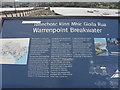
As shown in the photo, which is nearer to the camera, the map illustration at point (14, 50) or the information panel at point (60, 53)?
the information panel at point (60, 53)

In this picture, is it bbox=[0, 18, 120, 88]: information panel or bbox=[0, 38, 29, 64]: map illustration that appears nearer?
bbox=[0, 18, 120, 88]: information panel

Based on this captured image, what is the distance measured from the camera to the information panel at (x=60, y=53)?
Answer: 287 centimetres

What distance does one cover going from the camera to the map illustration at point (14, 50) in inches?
118

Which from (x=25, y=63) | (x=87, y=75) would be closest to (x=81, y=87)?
(x=87, y=75)

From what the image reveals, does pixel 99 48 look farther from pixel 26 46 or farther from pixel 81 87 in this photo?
pixel 26 46

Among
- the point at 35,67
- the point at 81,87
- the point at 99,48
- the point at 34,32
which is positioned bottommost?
the point at 81,87

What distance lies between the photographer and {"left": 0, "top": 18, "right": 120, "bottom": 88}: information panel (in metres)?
2.87

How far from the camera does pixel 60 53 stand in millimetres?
2986

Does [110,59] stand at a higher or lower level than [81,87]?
higher

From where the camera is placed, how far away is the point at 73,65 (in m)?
2.92

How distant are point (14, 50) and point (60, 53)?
69 cm

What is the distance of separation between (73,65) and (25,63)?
0.68 meters

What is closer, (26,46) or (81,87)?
(81,87)

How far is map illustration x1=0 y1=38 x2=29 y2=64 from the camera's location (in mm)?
3006
